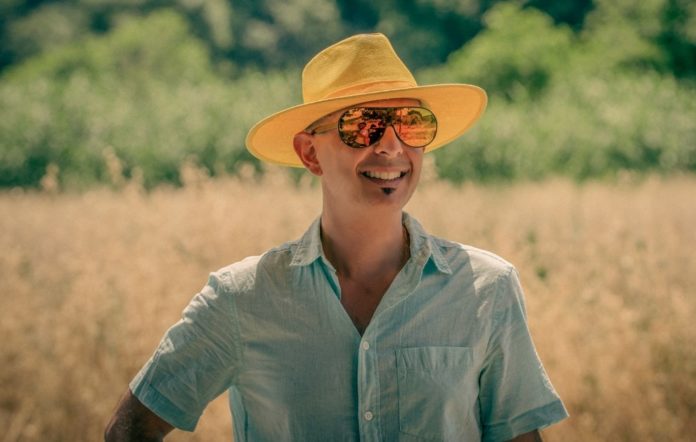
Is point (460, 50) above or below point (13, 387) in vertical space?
above

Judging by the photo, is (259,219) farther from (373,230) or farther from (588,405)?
(373,230)

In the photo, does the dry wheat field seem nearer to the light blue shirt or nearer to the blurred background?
the blurred background

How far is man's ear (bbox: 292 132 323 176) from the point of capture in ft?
6.89

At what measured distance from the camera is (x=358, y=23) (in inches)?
1518

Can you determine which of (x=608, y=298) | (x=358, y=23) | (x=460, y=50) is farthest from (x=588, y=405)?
(x=358, y=23)

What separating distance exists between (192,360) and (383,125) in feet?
2.31

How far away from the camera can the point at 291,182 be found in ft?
32.2

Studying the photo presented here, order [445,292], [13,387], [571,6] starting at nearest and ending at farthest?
1. [445,292]
2. [13,387]
3. [571,6]

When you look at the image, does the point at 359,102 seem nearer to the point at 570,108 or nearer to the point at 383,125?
the point at 383,125

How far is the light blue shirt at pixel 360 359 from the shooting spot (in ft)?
5.85

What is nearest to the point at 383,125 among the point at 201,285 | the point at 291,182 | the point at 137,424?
the point at 137,424

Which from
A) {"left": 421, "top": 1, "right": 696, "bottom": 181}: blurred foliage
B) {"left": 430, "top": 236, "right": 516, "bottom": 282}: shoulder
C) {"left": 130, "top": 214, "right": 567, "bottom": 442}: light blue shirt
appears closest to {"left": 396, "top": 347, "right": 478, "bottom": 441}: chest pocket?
{"left": 130, "top": 214, "right": 567, "bottom": 442}: light blue shirt

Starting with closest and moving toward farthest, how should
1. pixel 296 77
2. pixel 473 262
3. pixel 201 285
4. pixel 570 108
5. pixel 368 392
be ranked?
pixel 368 392 < pixel 473 262 < pixel 201 285 < pixel 570 108 < pixel 296 77

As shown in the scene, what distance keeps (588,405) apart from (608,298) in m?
0.86
